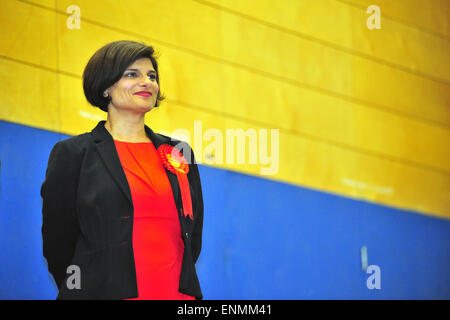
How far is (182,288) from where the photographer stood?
2.18 metres

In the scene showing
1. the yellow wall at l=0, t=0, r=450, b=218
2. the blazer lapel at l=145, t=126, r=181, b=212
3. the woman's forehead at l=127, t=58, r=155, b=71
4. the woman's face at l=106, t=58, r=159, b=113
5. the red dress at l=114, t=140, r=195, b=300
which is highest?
the yellow wall at l=0, t=0, r=450, b=218

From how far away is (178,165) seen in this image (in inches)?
93.0

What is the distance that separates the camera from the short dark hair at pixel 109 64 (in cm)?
235

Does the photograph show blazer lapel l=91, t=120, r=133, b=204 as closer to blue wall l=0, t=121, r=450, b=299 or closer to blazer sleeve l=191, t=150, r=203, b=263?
blazer sleeve l=191, t=150, r=203, b=263

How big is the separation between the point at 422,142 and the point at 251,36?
62.8 inches

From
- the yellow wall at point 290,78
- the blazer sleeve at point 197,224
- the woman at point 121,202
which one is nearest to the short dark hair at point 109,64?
the woman at point 121,202

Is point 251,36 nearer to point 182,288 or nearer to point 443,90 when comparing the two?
point 443,90

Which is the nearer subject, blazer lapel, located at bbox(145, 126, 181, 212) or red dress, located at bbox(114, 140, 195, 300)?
red dress, located at bbox(114, 140, 195, 300)

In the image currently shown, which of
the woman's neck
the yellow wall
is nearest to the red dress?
the woman's neck

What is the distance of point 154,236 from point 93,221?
191 mm

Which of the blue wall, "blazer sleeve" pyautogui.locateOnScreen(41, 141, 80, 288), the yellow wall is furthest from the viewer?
the yellow wall

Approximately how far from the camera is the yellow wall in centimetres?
336

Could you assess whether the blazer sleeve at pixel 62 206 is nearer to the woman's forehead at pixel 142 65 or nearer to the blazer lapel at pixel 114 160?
the blazer lapel at pixel 114 160

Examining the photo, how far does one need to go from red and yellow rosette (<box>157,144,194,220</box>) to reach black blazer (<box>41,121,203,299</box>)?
2cm
